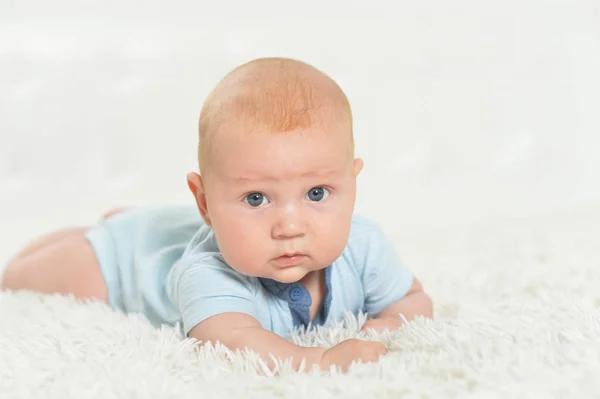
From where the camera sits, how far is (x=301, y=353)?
4.16 ft

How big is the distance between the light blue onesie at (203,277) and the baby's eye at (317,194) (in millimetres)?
194

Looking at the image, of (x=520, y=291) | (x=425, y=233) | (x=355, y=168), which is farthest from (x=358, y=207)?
(x=355, y=168)

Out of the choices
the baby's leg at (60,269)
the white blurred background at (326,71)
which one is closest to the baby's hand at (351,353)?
the baby's leg at (60,269)

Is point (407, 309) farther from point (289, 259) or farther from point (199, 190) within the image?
point (199, 190)

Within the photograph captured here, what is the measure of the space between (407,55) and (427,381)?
198 centimetres

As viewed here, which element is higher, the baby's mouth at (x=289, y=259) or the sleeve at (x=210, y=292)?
the baby's mouth at (x=289, y=259)

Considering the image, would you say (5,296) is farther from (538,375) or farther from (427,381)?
(538,375)

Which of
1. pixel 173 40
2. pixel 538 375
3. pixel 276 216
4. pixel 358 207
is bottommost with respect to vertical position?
pixel 358 207

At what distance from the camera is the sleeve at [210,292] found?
4.50ft

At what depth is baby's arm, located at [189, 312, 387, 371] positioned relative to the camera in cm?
124

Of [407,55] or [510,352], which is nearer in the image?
[510,352]

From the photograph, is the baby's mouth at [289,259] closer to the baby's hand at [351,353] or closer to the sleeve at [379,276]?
the baby's hand at [351,353]

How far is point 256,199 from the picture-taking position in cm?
130

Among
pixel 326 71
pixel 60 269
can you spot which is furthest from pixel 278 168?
pixel 326 71
